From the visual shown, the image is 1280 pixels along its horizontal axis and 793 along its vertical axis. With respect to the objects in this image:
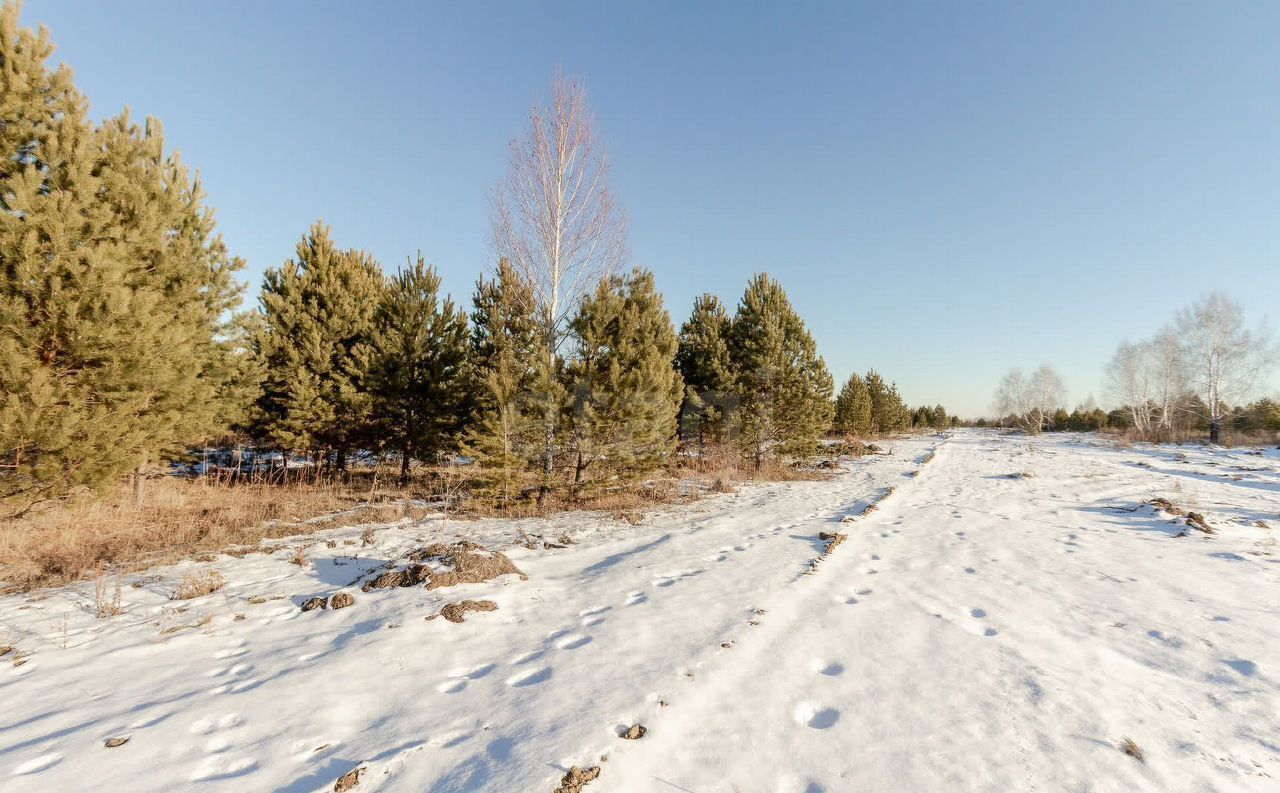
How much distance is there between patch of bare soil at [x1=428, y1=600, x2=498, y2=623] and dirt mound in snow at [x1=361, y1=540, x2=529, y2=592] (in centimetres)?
64

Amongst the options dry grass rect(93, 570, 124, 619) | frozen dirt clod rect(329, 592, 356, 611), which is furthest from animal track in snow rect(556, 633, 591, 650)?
dry grass rect(93, 570, 124, 619)

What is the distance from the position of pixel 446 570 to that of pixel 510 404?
15.2ft

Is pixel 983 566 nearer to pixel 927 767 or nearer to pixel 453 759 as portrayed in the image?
pixel 927 767

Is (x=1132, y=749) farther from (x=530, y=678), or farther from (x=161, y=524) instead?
(x=161, y=524)

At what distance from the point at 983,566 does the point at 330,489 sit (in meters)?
14.8

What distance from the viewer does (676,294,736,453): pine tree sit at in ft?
60.6

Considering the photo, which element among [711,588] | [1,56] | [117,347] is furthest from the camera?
[117,347]

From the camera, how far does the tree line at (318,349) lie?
625cm

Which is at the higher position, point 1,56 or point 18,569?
point 1,56

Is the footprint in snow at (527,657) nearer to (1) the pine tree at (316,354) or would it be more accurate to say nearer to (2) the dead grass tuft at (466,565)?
(2) the dead grass tuft at (466,565)

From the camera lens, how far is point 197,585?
5.25 meters

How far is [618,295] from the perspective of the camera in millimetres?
11242

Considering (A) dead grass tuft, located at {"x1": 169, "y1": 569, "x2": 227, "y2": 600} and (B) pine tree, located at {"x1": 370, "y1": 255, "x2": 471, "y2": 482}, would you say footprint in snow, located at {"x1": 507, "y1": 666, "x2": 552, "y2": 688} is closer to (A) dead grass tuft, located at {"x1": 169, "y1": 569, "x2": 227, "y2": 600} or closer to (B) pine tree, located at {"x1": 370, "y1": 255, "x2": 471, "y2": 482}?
(A) dead grass tuft, located at {"x1": 169, "y1": 569, "x2": 227, "y2": 600}

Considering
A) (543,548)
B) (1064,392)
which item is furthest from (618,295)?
(1064,392)
